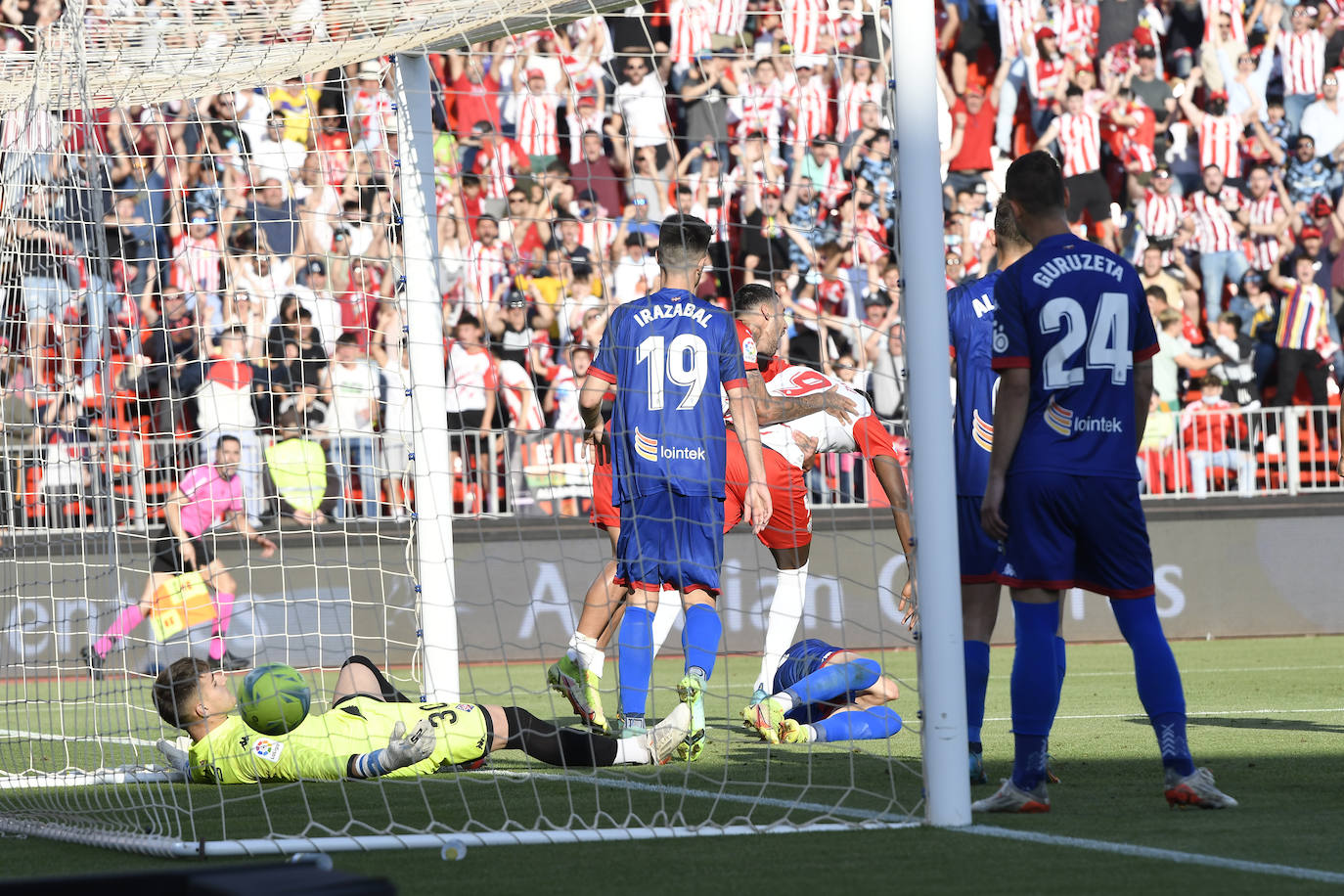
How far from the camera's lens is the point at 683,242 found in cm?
671

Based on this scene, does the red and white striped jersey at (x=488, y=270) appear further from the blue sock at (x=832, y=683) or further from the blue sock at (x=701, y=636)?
the blue sock at (x=701, y=636)

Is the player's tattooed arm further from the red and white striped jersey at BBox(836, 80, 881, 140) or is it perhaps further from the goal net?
the red and white striped jersey at BBox(836, 80, 881, 140)

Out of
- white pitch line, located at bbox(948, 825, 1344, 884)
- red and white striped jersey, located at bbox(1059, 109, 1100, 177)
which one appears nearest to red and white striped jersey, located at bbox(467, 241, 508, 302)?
red and white striped jersey, located at bbox(1059, 109, 1100, 177)

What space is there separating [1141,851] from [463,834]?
1.85 m

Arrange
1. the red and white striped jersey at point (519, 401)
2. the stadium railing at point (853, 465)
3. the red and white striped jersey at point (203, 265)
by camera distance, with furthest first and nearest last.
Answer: the red and white striped jersey at point (203, 265)
the red and white striped jersey at point (519, 401)
the stadium railing at point (853, 465)

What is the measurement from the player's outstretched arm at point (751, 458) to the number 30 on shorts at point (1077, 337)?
163cm

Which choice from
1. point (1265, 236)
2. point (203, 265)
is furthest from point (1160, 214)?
point (203, 265)

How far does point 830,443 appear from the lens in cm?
826

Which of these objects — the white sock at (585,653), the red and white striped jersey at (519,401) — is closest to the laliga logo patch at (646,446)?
the white sock at (585,653)

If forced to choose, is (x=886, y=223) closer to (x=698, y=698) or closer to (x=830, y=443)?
(x=830, y=443)

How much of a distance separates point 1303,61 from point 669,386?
1305cm

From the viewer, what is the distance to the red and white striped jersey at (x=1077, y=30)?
1738 centimetres

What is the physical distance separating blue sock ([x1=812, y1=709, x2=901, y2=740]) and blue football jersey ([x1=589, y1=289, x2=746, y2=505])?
4.12 ft

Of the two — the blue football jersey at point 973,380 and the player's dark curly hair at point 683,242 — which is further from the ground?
the player's dark curly hair at point 683,242
